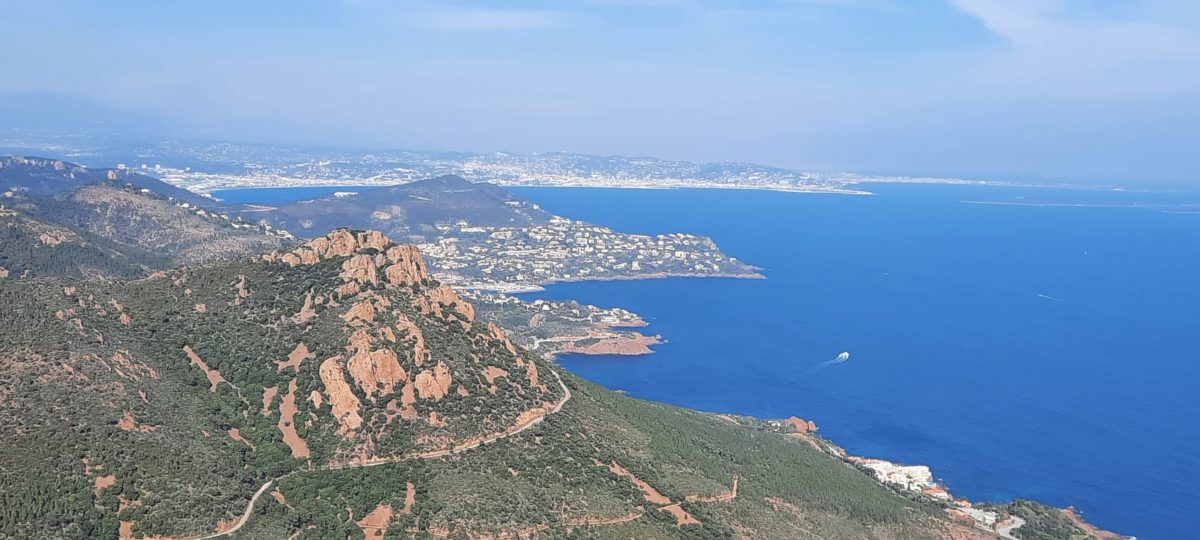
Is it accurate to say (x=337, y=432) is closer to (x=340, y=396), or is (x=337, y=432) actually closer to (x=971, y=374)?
(x=340, y=396)

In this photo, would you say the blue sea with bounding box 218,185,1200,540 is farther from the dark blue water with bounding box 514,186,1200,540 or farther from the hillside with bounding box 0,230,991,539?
the hillside with bounding box 0,230,991,539

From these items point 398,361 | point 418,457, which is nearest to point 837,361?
point 398,361

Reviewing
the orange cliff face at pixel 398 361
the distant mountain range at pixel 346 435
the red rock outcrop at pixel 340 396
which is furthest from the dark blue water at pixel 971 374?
the red rock outcrop at pixel 340 396

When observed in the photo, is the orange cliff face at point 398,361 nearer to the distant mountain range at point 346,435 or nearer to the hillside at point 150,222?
the distant mountain range at point 346,435

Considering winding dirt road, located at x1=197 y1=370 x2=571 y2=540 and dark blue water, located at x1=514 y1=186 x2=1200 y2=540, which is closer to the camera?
winding dirt road, located at x1=197 y1=370 x2=571 y2=540

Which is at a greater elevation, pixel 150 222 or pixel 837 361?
pixel 150 222

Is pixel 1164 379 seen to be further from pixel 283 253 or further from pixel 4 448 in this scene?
pixel 4 448

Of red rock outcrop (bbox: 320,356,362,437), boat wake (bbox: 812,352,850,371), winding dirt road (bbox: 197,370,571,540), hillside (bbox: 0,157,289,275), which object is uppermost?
red rock outcrop (bbox: 320,356,362,437)

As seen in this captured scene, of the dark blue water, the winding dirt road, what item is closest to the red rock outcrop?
the winding dirt road

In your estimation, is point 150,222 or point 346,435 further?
point 150,222
